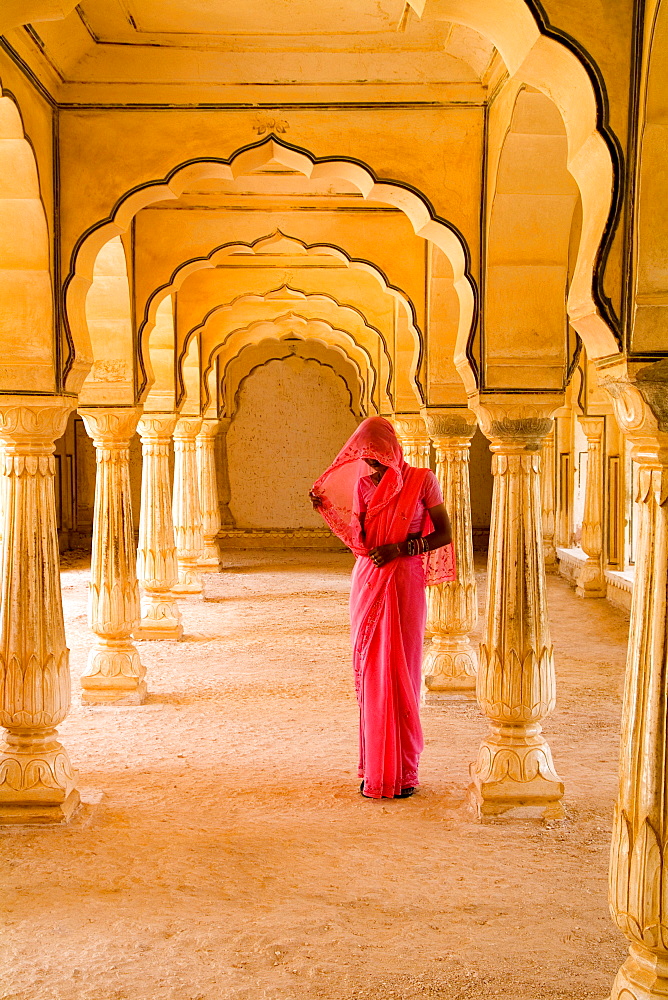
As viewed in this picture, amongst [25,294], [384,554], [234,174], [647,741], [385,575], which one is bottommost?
[647,741]

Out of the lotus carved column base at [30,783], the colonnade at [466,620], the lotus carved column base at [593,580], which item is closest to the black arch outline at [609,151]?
the colonnade at [466,620]

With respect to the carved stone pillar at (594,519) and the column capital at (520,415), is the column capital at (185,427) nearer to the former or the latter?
the carved stone pillar at (594,519)

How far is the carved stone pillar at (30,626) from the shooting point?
15.9 ft

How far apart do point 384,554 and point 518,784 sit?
1346 millimetres

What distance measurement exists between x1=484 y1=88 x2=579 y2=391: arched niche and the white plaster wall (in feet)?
47.3

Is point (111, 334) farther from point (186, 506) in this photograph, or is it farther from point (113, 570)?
point (186, 506)

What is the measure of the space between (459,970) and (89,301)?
512 centimetres

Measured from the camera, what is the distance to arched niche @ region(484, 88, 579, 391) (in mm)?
4879

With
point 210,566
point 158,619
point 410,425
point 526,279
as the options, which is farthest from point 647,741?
point 210,566

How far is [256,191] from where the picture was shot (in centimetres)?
738

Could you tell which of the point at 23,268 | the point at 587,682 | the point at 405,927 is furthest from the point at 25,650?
the point at 587,682

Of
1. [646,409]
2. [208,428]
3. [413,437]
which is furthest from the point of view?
[208,428]

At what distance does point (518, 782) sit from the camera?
503cm

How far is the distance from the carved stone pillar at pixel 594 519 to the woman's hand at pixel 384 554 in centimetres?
839
